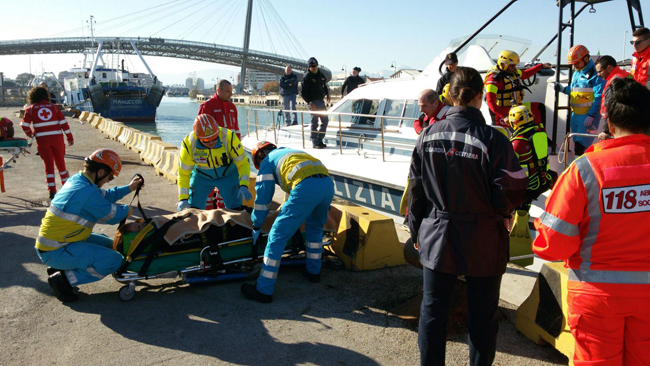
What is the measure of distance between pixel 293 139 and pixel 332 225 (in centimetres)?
479

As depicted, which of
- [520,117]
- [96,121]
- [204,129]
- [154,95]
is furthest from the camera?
[154,95]

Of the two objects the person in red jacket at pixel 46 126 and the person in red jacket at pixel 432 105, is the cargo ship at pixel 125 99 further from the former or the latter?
the person in red jacket at pixel 432 105

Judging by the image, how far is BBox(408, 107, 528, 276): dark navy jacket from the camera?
2410 mm

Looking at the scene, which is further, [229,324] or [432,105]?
[432,105]

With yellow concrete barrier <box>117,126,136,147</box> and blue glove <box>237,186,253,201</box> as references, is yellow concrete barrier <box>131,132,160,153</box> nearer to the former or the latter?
yellow concrete barrier <box>117,126,136,147</box>

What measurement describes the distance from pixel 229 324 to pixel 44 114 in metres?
5.87

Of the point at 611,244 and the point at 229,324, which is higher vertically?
the point at 611,244

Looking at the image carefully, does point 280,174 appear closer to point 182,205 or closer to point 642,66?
point 182,205

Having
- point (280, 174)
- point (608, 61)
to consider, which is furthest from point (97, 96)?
point (608, 61)

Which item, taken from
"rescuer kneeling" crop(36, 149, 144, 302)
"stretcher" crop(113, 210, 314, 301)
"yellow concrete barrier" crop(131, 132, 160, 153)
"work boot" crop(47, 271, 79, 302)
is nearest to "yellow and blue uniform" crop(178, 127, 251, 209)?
"stretcher" crop(113, 210, 314, 301)

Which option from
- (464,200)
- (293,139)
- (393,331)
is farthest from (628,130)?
(293,139)

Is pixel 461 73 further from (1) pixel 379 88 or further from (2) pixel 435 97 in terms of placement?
(1) pixel 379 88

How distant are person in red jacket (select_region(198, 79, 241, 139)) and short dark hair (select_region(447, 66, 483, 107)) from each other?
196 inches

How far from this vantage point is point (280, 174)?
4188 millimetres
